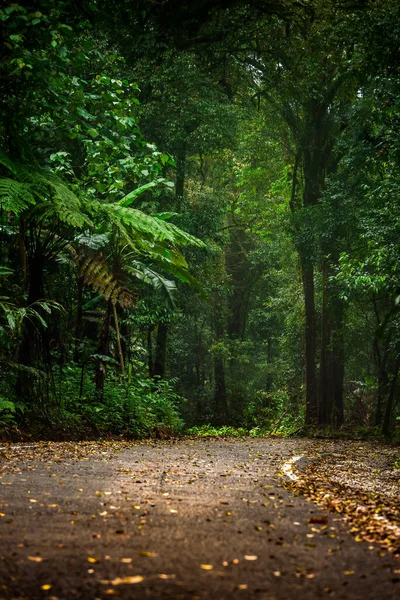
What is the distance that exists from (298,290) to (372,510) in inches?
920

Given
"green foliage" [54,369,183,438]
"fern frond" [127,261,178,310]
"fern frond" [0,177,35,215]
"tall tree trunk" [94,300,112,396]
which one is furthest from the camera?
"fern frond" [127,261,178,310]

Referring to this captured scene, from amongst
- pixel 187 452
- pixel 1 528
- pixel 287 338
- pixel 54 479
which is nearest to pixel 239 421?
pixel 287 338

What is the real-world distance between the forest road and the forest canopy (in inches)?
113

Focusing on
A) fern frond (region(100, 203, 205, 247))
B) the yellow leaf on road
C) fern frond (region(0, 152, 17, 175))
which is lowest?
the yellow leaf on road

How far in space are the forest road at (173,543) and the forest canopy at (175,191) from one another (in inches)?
113

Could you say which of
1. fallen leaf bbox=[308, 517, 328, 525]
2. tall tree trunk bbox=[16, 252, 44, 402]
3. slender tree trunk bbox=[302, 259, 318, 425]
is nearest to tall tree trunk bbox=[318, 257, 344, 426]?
slender tree trunk bbox=[302, 259, 318, 425]

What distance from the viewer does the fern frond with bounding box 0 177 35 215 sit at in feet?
29.8

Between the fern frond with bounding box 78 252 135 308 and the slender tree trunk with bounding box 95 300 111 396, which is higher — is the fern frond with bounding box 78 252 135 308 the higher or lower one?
the higher one

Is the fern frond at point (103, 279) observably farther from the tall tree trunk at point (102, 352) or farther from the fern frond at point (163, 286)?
the fern frond at point (163, 286)

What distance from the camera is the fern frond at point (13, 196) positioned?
907cm

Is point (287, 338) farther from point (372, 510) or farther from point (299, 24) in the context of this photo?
point (372, 510)

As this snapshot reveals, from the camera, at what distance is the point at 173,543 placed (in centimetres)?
409

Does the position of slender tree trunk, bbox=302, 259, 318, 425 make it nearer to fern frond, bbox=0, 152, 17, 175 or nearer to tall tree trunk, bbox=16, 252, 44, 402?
tall tree trunk, bbox=16, 252, 44, 402

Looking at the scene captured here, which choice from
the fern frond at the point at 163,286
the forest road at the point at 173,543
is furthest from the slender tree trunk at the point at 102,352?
the forest road at the point at 173,543
